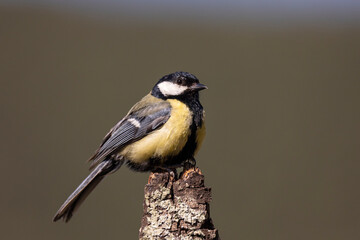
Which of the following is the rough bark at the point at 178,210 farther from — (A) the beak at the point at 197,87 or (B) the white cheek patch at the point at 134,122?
(A) the beak at the point at 197,87

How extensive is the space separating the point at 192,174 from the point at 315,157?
26.5 ft

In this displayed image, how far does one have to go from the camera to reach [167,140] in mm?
4137

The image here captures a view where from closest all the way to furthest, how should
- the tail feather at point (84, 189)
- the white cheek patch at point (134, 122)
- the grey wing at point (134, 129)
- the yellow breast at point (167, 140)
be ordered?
the tail feather at point (84, 189) → the yellow breast at point (167, 140) → the grey wing at point (134, 129) → the white cheek patch at point (134, 122)

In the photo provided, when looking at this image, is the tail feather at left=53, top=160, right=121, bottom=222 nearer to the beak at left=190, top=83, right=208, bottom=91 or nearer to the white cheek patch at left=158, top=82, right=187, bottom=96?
the white cheek patch at left=158, top=82, right=187, bottom=96

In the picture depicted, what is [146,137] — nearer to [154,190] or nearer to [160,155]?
[160,155]

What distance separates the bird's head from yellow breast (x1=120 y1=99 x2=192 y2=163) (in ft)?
0.65

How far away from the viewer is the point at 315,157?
10.5 metres

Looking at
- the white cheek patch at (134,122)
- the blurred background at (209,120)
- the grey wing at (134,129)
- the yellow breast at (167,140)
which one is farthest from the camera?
the blurred background at (209,120)

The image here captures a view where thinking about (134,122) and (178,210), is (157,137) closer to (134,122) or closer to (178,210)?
(134,122)

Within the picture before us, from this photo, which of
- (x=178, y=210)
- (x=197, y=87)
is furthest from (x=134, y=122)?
(x=178, y=210)

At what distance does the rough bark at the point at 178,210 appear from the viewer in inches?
109

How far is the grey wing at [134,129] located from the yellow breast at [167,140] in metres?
0.05

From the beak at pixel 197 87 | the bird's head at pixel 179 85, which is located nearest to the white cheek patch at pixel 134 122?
the bird's head at pixel 179 85

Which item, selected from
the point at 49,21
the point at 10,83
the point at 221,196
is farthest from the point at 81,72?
the point at 221,196
